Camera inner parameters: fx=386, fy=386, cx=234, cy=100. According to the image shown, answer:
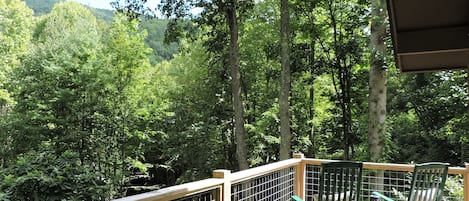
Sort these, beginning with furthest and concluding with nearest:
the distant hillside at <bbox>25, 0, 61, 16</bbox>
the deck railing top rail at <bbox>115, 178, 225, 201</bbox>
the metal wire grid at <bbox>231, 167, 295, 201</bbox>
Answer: the distant hillside at <bbox>25, 0, 61, 16</bbox> → the metal wire grid at <bbox>231, 167, 295, 201</bbox> → the deck railing top rail at <bbox>115, 178, 225, 201</bbox>

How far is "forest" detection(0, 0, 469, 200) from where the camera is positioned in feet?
27.6

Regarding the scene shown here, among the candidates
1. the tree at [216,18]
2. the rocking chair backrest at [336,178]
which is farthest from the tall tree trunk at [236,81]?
the rocking chair backrest at [336,178]

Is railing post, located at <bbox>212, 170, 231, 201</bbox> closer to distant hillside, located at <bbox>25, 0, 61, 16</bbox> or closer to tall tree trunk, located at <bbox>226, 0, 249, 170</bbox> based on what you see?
tall tree trunk, located at <bbox>226, 0, 249, 170</bbox>

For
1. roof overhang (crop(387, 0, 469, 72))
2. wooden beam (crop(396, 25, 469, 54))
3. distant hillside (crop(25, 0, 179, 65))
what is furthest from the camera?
distant hillside (crop(25, 0, 179, 65))

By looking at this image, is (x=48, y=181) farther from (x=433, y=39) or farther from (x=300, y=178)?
(x=433, y=39)

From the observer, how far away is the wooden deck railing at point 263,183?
6.82 ft

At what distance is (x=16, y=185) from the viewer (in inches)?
241

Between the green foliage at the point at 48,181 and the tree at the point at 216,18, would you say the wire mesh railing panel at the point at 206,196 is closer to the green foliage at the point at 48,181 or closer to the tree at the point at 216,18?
the green foliage at the point at 48,181

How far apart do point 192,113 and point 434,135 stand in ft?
24.7

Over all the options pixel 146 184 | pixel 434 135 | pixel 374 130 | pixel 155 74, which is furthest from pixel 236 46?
pixel 146 184

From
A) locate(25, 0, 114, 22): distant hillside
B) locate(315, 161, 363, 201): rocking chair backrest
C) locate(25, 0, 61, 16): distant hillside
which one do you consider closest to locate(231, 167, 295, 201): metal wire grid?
locate(315, 161, 363, 201): rocking chair backrest

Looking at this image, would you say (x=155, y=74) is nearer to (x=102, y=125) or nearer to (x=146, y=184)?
(x=102, y=125)

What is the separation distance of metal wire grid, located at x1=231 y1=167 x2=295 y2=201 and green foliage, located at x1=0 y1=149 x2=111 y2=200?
3953 millimetres

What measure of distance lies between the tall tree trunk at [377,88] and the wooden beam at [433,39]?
13.6 feet
